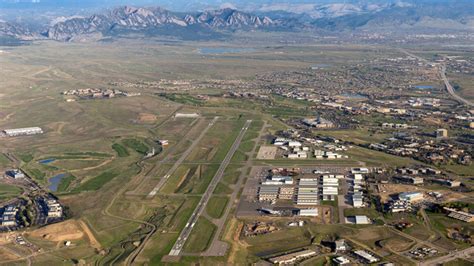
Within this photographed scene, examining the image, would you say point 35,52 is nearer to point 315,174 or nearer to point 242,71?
point 242,71

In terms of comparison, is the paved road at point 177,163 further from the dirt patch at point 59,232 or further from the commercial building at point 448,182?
the commercial building at point 448,182

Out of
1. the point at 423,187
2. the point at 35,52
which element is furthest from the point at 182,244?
the point at 35,52

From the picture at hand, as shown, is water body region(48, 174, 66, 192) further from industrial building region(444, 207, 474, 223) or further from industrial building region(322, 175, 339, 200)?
industrial building region(444, 207, 474, 223)

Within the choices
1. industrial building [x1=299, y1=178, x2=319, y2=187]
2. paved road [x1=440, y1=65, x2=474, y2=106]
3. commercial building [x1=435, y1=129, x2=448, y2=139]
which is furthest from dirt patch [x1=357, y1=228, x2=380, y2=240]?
paved road [x1=440, y1=65, x2=474, y2=106]

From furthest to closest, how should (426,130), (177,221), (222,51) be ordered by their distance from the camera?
(222,51) < (426,130) < (177,221)

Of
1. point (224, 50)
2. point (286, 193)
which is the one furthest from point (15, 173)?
point (224, 50)
